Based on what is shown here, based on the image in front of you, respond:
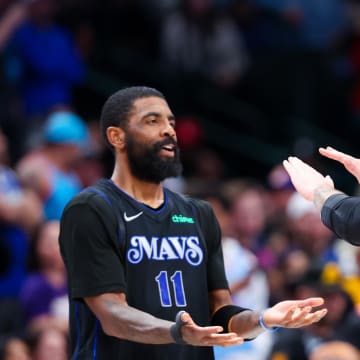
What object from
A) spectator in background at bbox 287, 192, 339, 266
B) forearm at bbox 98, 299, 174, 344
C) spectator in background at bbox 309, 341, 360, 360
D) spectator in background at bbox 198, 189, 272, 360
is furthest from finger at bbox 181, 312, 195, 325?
spectator in background at bbox 287, 192, 339, 266

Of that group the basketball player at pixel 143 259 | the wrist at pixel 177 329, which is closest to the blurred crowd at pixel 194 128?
the basketball player at pixel 143 259

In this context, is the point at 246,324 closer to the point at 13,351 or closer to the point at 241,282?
the point at 13,351

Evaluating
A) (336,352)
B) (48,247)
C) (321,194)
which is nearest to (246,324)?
(321,194)

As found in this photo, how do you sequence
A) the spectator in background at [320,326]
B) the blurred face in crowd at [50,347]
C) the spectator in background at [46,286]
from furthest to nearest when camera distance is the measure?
Result: the spectator in background at [46,286] → the spectator in background at [320,326] → the blurred face in crowd at [50,347]

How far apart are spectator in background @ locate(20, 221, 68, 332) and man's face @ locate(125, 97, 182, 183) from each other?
2.81 metres

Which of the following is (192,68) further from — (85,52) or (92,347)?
(92,347)

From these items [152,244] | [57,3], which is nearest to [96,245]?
[152,244]

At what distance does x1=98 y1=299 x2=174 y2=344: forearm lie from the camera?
433cm

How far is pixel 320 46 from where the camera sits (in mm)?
13172

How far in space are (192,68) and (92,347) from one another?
26.0 ft

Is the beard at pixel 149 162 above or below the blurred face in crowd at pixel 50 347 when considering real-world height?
above

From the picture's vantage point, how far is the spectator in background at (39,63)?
10.1 meters

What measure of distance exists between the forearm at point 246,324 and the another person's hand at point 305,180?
0.70m

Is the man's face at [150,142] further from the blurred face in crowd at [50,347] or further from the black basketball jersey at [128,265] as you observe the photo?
the blurred face in crowd at [50,347]
